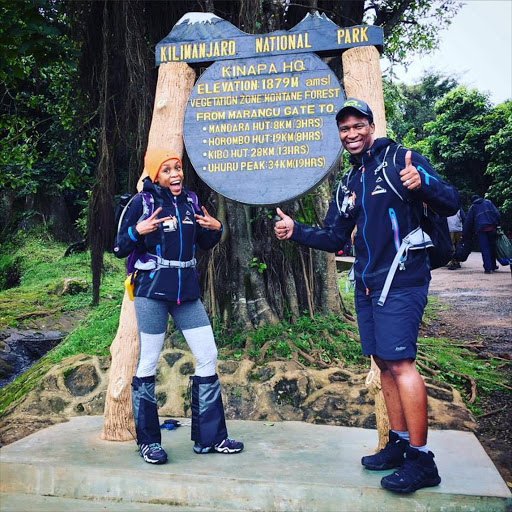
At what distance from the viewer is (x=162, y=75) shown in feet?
14.6

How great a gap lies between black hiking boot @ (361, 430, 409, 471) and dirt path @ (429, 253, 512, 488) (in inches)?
52.6

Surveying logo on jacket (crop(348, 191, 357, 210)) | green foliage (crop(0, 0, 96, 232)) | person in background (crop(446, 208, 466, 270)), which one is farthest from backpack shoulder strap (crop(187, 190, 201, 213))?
person in background (crop(446, 208, 466, 270))

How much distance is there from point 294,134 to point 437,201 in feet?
4.39

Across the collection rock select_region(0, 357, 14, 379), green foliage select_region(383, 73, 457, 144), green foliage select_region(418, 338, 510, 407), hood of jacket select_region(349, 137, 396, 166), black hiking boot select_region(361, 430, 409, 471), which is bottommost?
rock select_region(0, 357, 14, 379)

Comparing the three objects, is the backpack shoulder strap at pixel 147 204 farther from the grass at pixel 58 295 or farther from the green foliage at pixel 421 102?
the green foliage at pixel 421 102

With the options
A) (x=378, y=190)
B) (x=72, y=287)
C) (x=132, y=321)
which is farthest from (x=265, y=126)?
(x=72, y=287)

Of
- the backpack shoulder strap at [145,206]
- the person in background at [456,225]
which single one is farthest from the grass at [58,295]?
the person in background at [456,225]

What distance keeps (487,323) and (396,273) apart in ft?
22.9

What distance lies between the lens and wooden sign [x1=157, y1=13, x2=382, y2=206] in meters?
3.97

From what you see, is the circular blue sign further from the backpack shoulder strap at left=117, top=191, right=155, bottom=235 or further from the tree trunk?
the tree trunk

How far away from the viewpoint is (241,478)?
3.27 metres

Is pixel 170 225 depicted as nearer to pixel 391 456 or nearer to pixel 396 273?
pixel 396 273

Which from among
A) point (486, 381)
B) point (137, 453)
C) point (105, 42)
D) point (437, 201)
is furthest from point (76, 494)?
point (105, 42)

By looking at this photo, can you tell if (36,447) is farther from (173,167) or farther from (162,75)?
(162,75)
